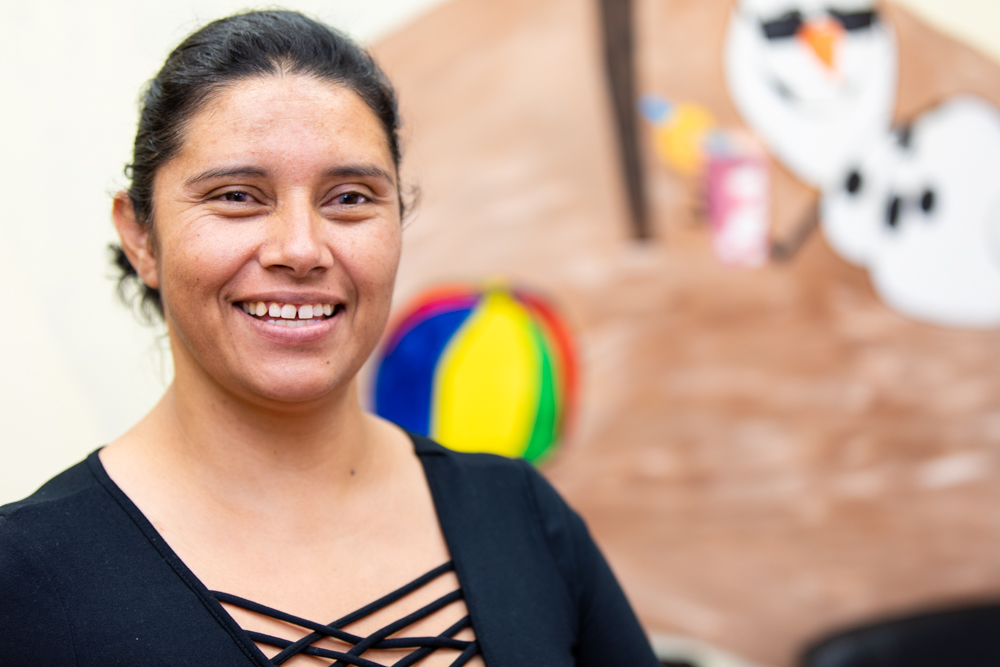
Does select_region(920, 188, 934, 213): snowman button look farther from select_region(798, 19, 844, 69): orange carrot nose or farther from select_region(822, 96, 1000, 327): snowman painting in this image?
→ select_region(798, 19, 844, 69): orange carrot nose

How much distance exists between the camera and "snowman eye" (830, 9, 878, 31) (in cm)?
210

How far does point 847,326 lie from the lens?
7.06ft

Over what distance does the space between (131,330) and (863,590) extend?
1.95m

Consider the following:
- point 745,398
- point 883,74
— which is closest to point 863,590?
point 745,398

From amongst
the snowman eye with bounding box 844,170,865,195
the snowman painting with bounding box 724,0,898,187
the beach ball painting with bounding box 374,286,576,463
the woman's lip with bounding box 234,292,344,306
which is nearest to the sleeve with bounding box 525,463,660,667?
the woman's lip with bounding box 234,292,344,306

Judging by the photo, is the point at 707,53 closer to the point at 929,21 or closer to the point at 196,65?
the point at 929,21

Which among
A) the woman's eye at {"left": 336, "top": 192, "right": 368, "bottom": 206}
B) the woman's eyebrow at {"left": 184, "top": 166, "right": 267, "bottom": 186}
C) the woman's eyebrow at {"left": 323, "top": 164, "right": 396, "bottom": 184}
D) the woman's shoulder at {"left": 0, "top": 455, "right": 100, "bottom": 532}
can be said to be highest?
the woman's eyebrow at {"left": 184, "top": 166, "right": 267, "bottom": 186}

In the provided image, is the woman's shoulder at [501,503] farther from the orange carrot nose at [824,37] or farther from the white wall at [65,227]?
the orange carrot nose at [824,37]

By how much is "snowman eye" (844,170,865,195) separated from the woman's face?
67.2 inches

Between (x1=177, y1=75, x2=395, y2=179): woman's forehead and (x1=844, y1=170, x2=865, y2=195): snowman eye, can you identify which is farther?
(x1=844, y1=170, x2=865, y2=195): snowman eye

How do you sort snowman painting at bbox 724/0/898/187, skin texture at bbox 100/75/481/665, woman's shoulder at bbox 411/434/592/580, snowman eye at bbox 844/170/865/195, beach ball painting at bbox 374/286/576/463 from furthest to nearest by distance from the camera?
1. snowman eye at bbox 844/170/865/195
2. snowman painting at bbox 724/0/898/187
3. beach ball painting at bbox 374/286/576/463
4. woman's shoulder at bbox 411/434/592/580
5. skin texture at bbox 100/75/481/665

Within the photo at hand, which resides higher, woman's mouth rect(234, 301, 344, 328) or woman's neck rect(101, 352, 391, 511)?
woman's mouth rect(234, 301, 344, 328)

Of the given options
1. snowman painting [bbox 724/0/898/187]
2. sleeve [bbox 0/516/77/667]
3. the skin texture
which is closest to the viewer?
sleeve [bbox 0/516/77/667]

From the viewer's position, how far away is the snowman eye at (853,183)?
214cm
